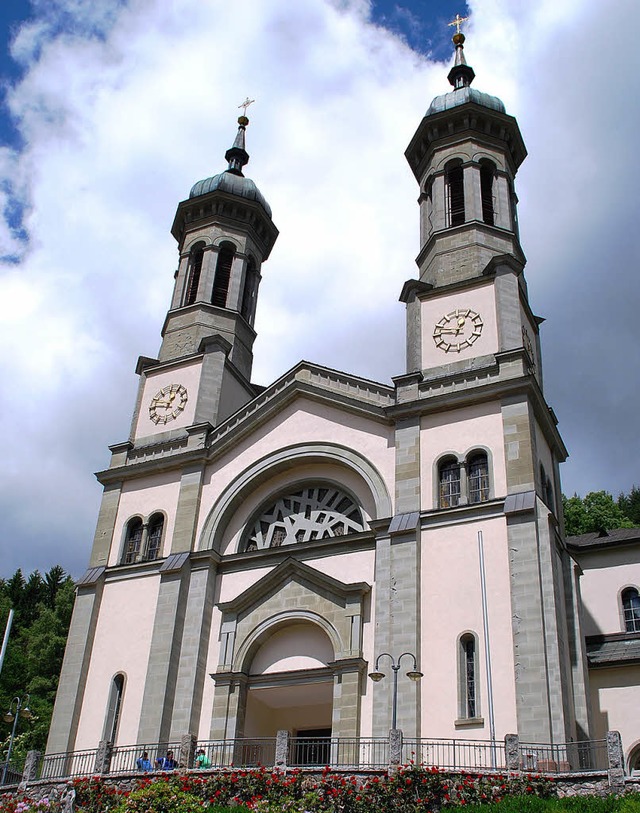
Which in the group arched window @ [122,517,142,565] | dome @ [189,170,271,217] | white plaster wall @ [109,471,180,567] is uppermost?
dome @ [189,170,271,217]

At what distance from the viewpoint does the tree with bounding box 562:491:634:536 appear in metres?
50.7

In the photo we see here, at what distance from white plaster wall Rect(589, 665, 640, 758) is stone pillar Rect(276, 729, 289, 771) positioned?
10.5 metres

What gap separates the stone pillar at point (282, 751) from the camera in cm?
2030

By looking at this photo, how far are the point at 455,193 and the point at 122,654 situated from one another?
20175 millimetres

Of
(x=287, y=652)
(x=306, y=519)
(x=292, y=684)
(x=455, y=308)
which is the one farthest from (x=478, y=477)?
(x=292, y=684)

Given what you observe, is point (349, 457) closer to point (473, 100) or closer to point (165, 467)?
point (165, 467)

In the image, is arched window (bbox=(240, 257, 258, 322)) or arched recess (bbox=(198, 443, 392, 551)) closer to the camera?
arched recess (bbox=(198, 443, 392, 551))

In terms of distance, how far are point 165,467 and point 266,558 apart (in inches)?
225

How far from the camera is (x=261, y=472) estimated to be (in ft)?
98.2

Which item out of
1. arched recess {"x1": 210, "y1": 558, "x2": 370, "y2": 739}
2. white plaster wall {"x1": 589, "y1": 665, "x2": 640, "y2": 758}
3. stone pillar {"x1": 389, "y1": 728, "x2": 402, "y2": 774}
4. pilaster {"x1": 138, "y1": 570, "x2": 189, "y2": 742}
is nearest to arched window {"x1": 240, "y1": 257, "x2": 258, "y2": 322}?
pilaster {"x1": 138, "y1": 570, "x2": 189, "y2": 742}

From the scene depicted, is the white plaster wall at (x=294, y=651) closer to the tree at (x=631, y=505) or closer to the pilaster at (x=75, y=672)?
the pilaster at (x=75, y=672)

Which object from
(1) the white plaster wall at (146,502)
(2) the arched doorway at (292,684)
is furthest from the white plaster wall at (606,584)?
(1) the white plaster wall at (146,502)

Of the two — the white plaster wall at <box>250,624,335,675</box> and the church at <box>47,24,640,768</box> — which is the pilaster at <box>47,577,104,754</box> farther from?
the white plaster wall at <box>250,624,335,675</box>

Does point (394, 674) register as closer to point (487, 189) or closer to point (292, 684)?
point (292, 684)
